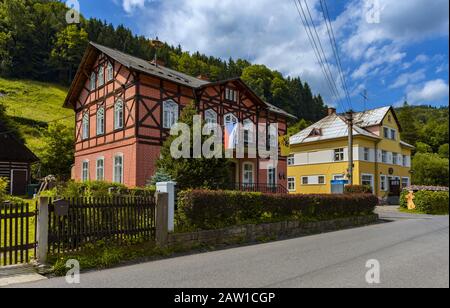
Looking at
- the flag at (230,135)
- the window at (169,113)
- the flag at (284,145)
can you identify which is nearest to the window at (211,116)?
the window at (169,113)

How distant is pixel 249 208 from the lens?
13.6 meters

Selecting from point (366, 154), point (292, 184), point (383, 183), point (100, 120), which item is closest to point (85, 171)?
point (100, 120)

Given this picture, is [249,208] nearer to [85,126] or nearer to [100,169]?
[100,169]

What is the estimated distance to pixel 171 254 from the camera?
1020 centimetres

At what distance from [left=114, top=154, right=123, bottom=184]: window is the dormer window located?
9252mm

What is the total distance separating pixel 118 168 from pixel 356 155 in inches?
1024

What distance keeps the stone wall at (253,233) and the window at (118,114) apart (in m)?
13.3

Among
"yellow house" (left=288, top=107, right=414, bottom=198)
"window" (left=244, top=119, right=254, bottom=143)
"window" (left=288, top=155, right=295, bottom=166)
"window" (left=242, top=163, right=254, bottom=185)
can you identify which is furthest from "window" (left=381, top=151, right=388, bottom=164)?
"window" (left=242, top=163, right=254, bottom=185)

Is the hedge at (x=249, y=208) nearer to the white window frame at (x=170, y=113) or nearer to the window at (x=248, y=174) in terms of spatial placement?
the window at (x=248, y=174)

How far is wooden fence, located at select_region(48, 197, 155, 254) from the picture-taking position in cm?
876

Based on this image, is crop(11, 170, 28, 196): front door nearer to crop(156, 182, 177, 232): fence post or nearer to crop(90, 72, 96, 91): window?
crop(90, 72, 96, 91): window
